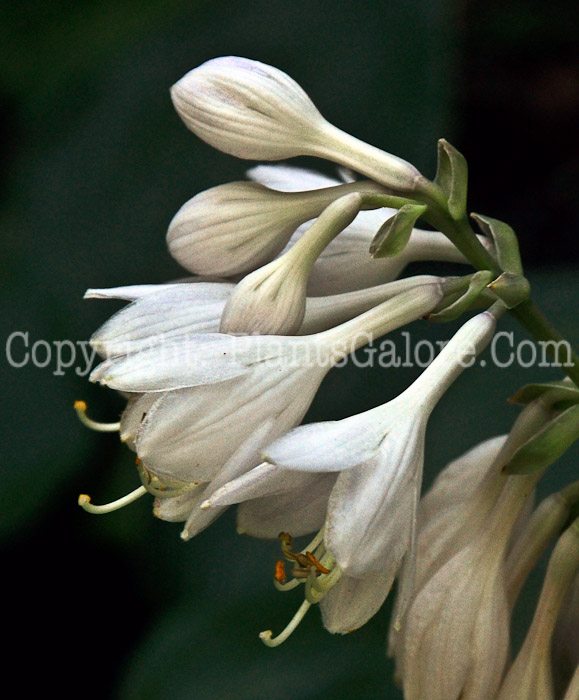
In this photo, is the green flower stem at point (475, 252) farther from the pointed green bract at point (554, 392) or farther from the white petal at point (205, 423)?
the white petal at point (205, 423)

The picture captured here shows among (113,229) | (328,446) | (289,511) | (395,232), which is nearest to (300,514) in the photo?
(289,511)

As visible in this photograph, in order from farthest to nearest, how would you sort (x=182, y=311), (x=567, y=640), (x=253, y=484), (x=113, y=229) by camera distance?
(x=113, y=229)
(x=567, y=640)
(x=182, y=311)
(x=253, y=484)

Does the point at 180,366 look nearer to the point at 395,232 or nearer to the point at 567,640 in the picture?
the point at 395,232

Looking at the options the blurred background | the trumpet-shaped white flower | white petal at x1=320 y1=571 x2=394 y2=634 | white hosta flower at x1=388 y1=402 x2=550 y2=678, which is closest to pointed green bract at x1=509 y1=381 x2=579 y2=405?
white hosta flower at x1=388 y1=402 x2=550 y2=678

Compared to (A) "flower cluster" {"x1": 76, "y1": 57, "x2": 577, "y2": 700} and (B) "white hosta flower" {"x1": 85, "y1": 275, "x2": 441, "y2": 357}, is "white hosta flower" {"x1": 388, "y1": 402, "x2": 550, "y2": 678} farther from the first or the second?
(B) "white hosta flower" {"x1": 85, "y1": 275, "x2": 441, "y2": 357}

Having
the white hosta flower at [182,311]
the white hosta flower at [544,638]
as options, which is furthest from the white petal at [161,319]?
the white hosta flower at [544,638]

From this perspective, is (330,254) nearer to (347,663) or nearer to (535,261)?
(347,663)

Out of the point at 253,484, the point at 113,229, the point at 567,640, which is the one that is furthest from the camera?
the point at 113,229

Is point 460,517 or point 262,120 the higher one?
point 262,120
